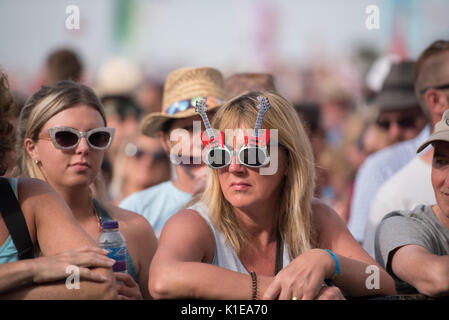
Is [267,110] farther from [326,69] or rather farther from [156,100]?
[326,69]

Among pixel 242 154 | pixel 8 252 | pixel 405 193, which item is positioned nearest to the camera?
pixel 8 252

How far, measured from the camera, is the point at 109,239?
10.5 feet

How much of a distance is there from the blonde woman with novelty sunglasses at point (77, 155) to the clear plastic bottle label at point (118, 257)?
0.88 feet

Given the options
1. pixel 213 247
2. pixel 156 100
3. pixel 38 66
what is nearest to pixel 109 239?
pixel 213 247

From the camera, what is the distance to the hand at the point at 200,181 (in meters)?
4.19

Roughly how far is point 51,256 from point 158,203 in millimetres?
1915

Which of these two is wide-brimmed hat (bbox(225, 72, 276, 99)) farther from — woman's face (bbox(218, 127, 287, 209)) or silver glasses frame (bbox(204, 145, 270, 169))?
silver glasses frame (bbox(204, 145, 270, 169))

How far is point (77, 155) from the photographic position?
3463 millimetres

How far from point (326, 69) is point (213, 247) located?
39.7 ft

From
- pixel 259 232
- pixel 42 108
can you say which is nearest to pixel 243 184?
pixel 259 232

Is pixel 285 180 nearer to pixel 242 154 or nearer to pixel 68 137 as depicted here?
pixel 242 154
